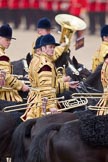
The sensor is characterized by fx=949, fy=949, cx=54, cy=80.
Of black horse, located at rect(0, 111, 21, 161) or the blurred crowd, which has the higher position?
the blurred crowd

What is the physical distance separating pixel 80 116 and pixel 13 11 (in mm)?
20634

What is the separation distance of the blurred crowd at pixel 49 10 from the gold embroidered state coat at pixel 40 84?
56.4 ft

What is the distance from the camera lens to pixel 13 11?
29734 millimetres

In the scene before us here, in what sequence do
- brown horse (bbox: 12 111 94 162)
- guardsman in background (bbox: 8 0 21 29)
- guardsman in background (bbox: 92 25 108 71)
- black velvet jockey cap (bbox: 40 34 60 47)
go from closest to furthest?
brown horse (bbox: 12 111 94 162) < black velvet jockey cap (bbox: 40 34 60 47) < guardsman in background (bbox: 92 25 108 71) < guardsman in background (bbox: 8 0 21 29)

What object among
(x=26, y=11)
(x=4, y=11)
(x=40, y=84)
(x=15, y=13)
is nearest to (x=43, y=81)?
(x=40, y=84)

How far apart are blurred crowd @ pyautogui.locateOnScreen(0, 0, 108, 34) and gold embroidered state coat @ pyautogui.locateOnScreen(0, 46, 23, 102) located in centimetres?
1628

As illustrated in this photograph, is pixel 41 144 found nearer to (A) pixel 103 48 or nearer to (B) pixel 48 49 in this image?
(B) pixel 48 49

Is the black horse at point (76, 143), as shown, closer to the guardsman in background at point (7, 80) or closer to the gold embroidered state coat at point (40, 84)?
the gold embroidered state coat at point (40, 84)

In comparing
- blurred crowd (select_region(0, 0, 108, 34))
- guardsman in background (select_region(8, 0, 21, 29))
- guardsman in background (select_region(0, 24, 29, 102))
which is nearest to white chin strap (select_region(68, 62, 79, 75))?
guardsman in background (select_region(0, 24, 29, 102))

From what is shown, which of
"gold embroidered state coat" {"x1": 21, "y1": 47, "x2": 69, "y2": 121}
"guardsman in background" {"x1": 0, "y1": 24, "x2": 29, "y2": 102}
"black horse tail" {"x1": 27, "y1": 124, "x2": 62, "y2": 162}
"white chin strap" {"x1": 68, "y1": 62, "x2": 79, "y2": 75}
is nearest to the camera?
"black horse tail" {"x1": 27, "y1": 124, "x2": 62, "y2": 162}

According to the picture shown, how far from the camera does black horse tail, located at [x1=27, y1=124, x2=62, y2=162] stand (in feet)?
29.2

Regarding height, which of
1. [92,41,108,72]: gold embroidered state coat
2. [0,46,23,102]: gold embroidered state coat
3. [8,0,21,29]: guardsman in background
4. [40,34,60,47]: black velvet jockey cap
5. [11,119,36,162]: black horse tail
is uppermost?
[8,0,21,29]: guardsman in background

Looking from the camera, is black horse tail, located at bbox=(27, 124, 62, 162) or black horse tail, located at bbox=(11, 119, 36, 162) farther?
black horse tail, located at bbox=(11, 119, 36, 162)

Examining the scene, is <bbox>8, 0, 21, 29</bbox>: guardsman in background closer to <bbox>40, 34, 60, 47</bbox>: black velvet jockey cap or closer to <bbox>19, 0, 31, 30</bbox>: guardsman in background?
<bbox>19, 0, 31, 30</bbox>: guardsman in background
